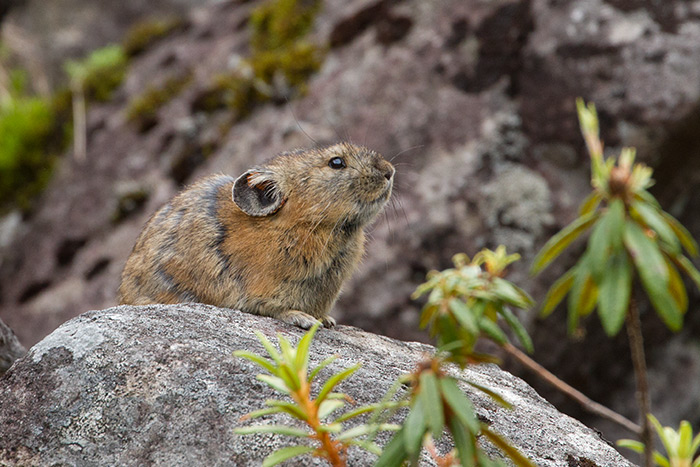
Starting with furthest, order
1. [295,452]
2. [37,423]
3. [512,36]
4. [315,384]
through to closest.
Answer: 1. [512,36]
2. [315,384]
3. [37,423]
4. [295,452]

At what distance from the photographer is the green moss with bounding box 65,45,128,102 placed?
1091cm

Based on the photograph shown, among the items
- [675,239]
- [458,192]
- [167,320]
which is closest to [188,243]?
[167,320]

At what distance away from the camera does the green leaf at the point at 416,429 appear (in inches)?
81.0

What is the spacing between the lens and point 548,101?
766 centimetres

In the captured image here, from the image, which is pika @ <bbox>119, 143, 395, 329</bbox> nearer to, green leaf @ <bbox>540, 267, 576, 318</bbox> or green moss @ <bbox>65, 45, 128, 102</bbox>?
green leaf @ <bbox>540, 267, 576, 318</bbox>

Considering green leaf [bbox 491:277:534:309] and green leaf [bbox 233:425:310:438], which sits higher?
green leaf [bbox 491:277:534:309]

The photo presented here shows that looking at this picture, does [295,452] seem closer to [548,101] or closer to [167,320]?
[167,320]

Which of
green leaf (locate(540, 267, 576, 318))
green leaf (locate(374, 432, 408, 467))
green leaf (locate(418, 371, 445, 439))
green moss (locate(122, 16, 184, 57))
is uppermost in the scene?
green moss (locate(122, 16, 184, 57))

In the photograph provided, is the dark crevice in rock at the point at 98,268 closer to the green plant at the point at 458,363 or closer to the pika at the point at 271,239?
the pika at the point at 271,239

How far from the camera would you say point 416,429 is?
6.84ft

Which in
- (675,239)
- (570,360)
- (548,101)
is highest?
(675,239)

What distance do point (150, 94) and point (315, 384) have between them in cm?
754

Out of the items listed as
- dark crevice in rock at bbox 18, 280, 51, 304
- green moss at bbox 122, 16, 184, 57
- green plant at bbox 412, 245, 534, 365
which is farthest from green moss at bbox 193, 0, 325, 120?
green plant at bbox 412, 245, 534, 365

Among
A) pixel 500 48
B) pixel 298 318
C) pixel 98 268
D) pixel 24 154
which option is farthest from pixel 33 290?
pixel 500 48
